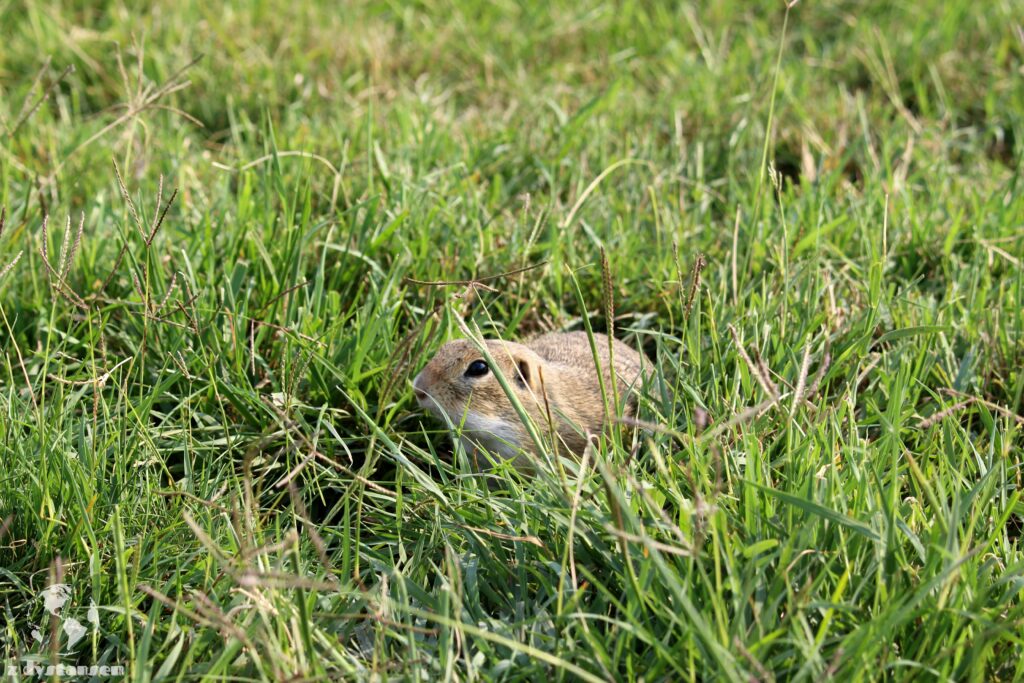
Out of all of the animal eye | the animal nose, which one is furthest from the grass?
the animal eye

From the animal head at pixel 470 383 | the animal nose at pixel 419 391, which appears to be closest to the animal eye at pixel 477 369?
the animal head at pixel 470 383

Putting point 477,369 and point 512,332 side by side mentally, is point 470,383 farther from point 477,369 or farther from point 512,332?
point 512,332

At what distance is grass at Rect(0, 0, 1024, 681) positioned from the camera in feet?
6.57

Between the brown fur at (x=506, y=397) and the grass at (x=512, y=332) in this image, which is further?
the brown fur at (x=506, y=397)

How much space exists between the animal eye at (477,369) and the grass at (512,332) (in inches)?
7.5

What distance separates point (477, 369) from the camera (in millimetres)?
2904

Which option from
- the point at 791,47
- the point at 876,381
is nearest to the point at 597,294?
the point at 876,381

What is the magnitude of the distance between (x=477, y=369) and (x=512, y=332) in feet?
1.24

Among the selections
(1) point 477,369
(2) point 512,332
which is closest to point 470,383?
(1) point 477,369

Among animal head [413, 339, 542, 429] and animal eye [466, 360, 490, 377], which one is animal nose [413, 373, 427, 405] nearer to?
animal head [413, 339, 542, 429]

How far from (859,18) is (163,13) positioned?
349cm

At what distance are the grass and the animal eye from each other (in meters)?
0.19

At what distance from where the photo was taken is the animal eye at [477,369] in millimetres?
2895

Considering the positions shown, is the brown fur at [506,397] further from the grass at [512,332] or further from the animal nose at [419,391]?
the grass at [512,332]
